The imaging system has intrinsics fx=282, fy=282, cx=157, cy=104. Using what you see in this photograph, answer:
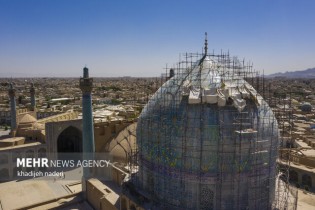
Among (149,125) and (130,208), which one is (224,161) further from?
(130,208)

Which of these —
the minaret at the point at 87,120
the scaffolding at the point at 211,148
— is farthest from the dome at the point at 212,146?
the minaret at the point at 87,120

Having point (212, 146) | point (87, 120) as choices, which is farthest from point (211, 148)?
point (87, 120)

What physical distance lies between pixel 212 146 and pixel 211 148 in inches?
3.3

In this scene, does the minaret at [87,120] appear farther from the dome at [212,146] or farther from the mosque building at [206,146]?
the dome at [212,146]

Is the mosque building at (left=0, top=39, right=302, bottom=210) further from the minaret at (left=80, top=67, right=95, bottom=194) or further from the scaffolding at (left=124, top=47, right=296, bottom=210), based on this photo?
the minaret at (left=80, top=67, right=95, bottom=194)

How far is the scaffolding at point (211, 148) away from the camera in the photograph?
10.2m

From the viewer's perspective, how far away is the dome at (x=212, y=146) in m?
10.2

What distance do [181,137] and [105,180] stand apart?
8.30 metres

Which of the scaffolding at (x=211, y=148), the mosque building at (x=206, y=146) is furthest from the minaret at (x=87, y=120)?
the scaffolding at (x=211, y=148)

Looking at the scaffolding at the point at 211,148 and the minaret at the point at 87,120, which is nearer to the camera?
the scaffolding at the point at 211,148

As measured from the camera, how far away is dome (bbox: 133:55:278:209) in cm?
1018

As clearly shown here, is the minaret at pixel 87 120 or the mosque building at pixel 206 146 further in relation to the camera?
the minaret at pixel 87 120

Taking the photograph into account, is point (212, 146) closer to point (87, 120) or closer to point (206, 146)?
point (206, 146)

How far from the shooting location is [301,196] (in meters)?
13.2
